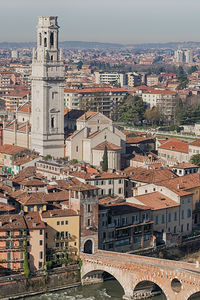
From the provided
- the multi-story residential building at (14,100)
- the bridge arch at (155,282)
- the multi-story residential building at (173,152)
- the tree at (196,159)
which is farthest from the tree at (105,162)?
the multi-story residential building at (14,100)

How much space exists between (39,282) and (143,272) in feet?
13.5

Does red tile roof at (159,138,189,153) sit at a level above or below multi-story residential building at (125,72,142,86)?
above

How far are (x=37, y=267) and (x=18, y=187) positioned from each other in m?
8.09

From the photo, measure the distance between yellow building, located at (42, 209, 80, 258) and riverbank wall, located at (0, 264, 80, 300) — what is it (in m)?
0.71

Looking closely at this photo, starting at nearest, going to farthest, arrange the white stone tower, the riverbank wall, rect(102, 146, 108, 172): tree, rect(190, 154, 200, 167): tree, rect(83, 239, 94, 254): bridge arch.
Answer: the riverbank wall → rect(83, 239, 94, 254): bridge arch → rect(102, 146, 108, 172): tree → rect(190, 154, 200, 167): tree → the white stone tower

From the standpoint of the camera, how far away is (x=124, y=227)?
112 feet

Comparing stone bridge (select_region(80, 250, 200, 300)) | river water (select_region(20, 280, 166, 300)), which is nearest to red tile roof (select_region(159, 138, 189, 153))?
stone bridge (select_region(80, 250, 200, 300))

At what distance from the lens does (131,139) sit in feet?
180

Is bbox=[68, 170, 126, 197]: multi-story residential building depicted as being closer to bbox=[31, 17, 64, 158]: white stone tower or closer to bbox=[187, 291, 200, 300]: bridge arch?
bbox=[31, 17, 64, 158]: white stone tower

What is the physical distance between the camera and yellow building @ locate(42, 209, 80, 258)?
32.1 meters

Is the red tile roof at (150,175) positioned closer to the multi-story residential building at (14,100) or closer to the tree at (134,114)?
the tree at (134,114)

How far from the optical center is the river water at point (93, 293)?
1227 inches

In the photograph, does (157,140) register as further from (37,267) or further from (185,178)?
(37,267)

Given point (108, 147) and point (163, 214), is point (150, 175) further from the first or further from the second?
point (108, 147)
